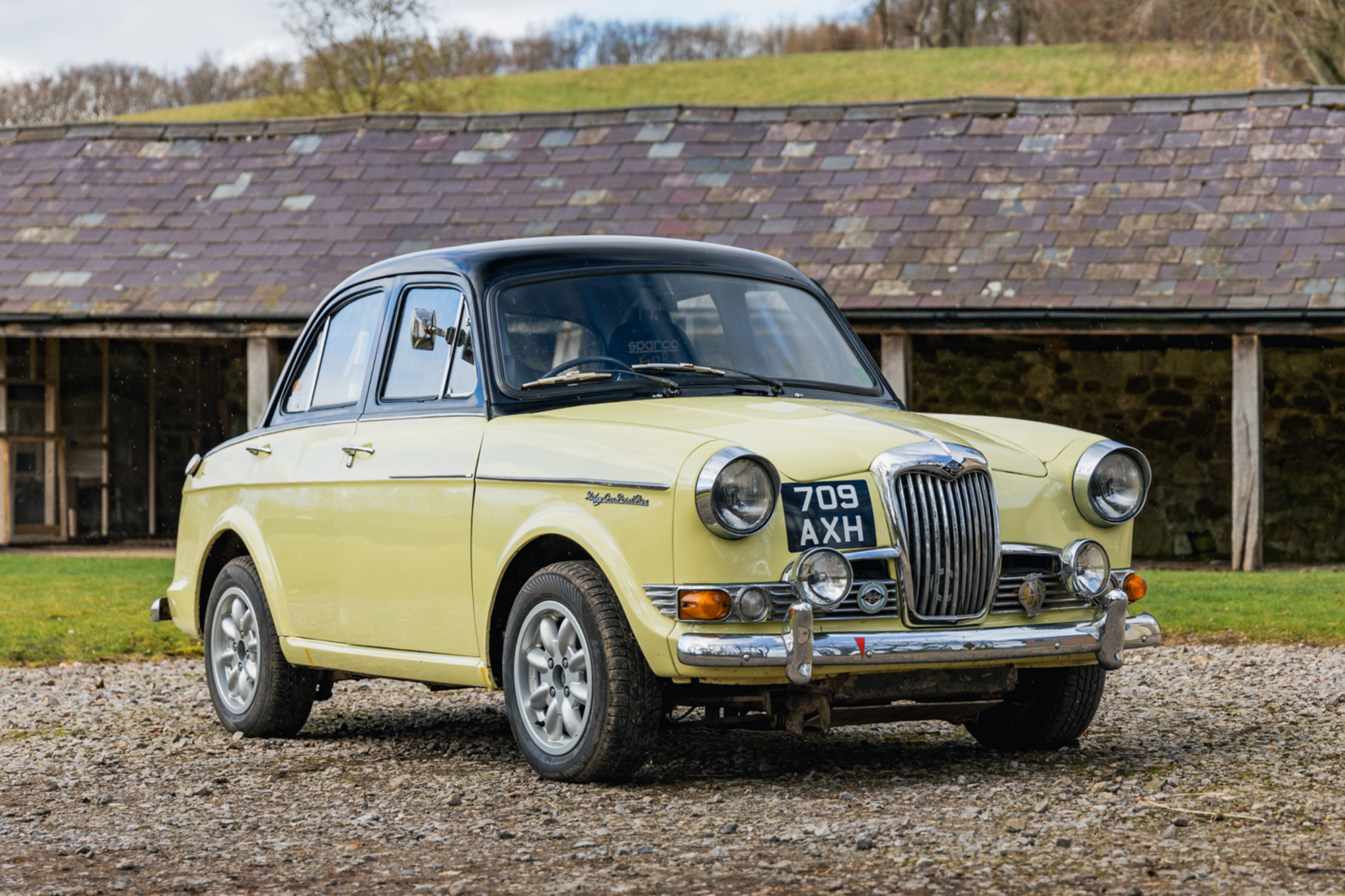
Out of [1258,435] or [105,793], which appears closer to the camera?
[105,793]

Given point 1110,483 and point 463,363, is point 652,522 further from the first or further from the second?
point 1110,483

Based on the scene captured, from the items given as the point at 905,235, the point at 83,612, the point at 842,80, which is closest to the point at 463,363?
the point at 83,612

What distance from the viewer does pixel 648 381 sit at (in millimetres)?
5875

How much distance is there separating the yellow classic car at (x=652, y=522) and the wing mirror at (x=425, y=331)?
1 centimetres

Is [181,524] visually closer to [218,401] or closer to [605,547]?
[605,547]

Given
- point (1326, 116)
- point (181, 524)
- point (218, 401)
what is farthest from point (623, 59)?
point (181, 524)

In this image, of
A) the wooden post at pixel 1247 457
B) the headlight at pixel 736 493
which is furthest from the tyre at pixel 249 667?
the wooden post at pixel 1247 457

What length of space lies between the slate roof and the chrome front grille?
9.64 meters

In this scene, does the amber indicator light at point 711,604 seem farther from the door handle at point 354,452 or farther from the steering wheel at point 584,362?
the door handle at point 354,452

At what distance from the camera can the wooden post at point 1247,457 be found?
48.5 ft

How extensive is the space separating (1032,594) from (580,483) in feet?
5.00

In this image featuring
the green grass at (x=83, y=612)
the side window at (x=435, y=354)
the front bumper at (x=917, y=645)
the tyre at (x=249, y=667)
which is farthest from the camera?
the green grass at (x=83, y=612)

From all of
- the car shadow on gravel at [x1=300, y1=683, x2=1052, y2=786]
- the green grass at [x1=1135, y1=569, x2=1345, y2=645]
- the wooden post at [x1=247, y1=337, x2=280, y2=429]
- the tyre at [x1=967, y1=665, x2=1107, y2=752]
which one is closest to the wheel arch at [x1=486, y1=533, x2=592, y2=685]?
the car shadow on gravel at [x1=300, y1=683, x2=1052, y2=786]

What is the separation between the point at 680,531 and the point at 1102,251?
11042 mm
